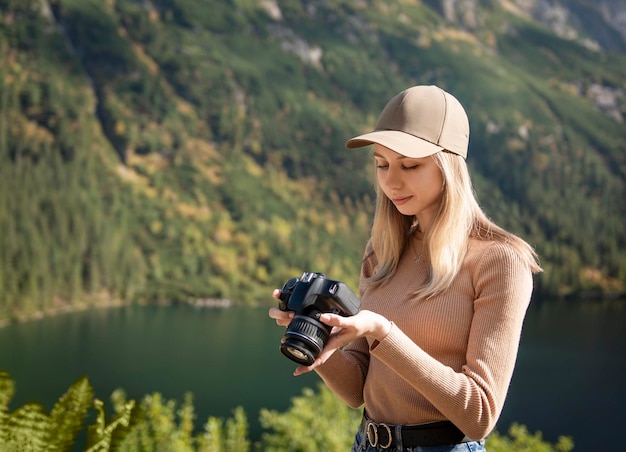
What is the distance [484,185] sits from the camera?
47844mm

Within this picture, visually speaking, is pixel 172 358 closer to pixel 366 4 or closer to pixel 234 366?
pixel 234 366

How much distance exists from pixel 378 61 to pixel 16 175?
30.8 metres

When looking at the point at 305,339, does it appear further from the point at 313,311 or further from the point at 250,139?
the point at 250,139

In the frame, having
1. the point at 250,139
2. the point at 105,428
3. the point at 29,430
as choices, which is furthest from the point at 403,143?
the point at 250,139

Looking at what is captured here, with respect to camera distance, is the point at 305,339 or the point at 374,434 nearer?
the point at 305,339

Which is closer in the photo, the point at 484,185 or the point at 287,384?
the point at 287,384

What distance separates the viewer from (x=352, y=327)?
1087 mm

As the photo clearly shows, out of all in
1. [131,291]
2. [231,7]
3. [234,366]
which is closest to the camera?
[234,366]

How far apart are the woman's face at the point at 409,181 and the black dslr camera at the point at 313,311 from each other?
0.89ft

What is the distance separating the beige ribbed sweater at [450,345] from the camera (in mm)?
1132

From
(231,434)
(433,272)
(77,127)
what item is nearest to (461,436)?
(433,272)

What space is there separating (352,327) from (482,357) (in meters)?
0.24

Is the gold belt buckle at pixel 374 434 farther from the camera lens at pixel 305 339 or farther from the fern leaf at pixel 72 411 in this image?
the fern leaf at pixel 72 411

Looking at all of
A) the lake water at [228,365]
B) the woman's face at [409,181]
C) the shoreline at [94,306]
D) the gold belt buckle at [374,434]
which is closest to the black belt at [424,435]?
the gold belt buckle at [374,434]
